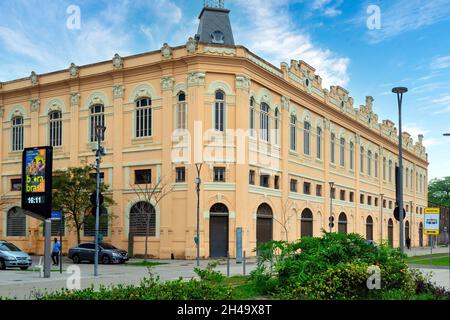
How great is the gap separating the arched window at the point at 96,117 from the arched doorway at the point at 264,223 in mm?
15272

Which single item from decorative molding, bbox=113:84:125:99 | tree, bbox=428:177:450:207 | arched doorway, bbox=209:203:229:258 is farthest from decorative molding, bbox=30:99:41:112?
tree, bbox=428:177:450:207

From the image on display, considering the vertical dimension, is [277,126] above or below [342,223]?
above

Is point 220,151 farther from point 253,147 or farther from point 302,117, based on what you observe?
point 302,117

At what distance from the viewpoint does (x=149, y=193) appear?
45.5 m

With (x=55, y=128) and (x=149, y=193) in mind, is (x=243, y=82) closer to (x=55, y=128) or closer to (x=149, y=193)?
(x=149, y=193)

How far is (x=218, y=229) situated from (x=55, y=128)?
18899 mm

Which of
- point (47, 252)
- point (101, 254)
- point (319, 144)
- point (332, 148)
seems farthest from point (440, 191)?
point (47, 252)

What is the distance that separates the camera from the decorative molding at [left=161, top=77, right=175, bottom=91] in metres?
46.0

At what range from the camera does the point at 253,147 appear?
46969mm

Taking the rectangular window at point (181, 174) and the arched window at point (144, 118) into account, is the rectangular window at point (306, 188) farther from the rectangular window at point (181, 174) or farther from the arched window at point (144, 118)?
the arched window at point (144, 118)

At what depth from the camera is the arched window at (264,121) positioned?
49031mm

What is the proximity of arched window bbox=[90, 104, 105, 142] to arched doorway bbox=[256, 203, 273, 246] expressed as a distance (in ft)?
50.1
